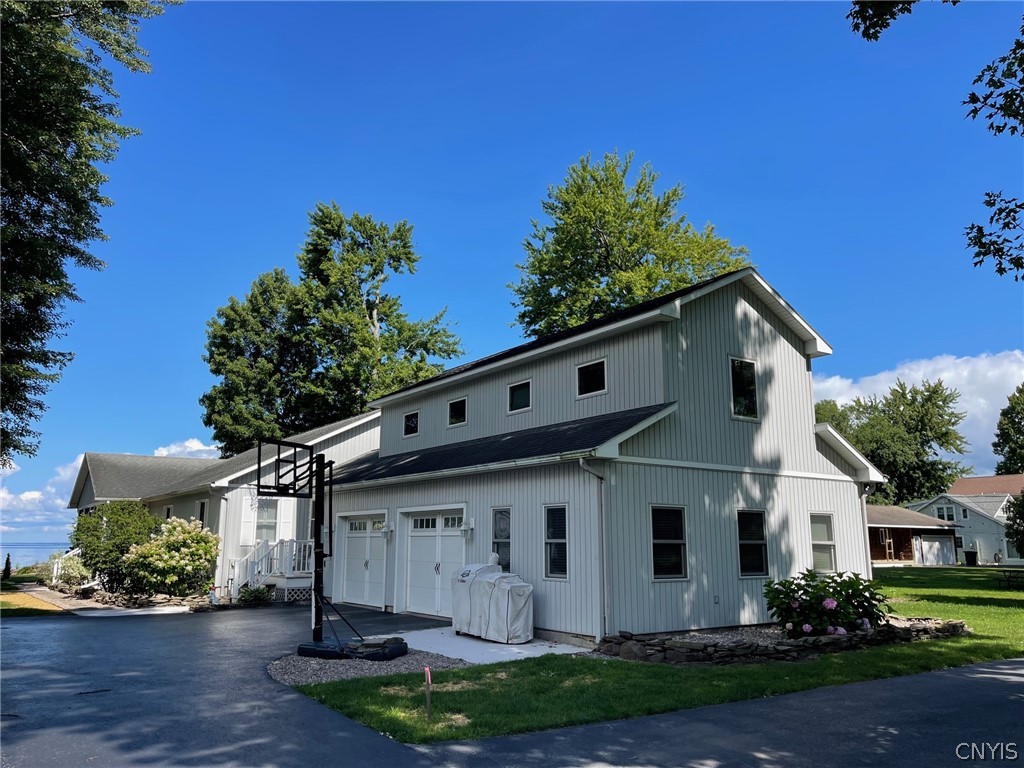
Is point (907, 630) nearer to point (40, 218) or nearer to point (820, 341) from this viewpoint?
point (820, 341)

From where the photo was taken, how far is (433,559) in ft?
51.0

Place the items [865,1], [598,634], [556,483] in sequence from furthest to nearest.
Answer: [556,483] → [598,634] → [865,1]

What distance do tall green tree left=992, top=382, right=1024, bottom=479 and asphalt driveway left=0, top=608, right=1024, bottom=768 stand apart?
59.5m

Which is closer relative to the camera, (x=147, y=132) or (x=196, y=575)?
(x=147, y=132)

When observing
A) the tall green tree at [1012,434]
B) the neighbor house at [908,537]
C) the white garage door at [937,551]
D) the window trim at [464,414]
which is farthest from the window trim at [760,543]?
the tall green tree at [1012,434]

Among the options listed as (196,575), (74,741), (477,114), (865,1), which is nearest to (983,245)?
(865,1)

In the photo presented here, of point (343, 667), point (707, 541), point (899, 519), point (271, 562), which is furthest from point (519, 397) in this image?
point (899, 519)

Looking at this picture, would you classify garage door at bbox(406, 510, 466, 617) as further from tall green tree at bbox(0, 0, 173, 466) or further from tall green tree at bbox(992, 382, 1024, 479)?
tall green tree at bbox(992, 382, 1024, 479)

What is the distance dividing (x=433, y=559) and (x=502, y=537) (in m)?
2.86

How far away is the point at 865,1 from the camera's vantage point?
8617 millimetres

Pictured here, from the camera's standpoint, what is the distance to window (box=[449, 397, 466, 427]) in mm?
17797

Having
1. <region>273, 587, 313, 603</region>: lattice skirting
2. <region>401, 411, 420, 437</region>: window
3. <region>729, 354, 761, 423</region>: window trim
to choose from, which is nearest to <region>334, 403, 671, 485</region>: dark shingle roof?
<region>401, 411, 420, 437</region>: window

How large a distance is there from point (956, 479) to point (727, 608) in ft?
194

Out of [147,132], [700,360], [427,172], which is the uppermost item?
[427,172]
